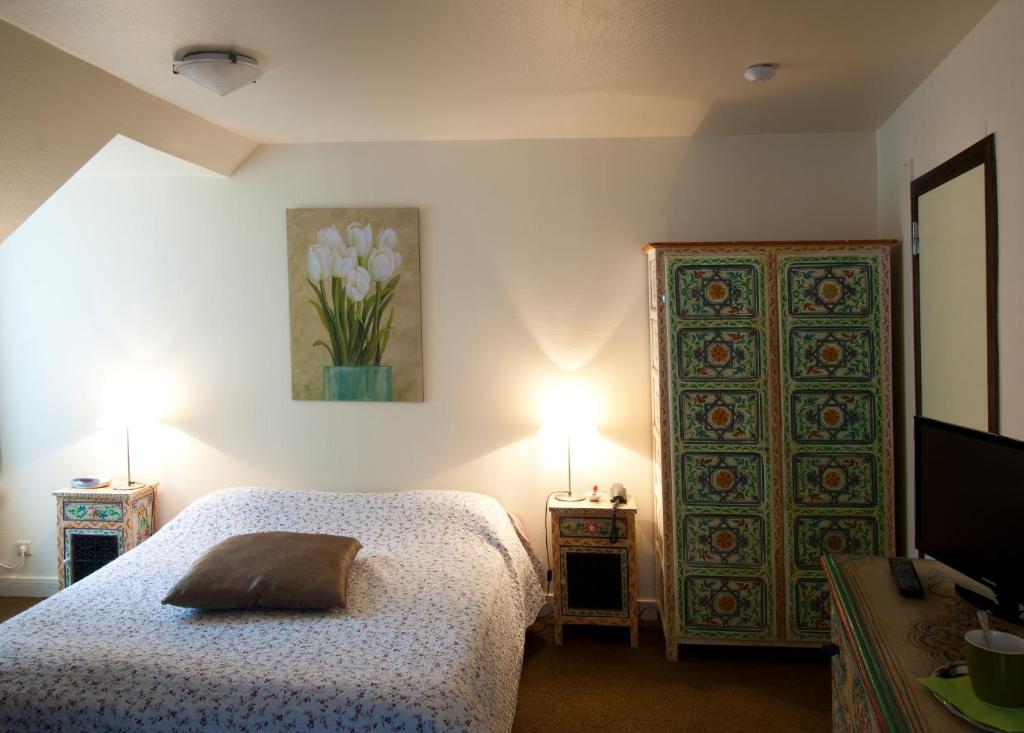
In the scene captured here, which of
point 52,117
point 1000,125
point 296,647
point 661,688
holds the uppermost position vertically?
point 52,117

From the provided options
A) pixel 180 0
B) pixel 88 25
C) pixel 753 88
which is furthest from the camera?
pixel 753 88

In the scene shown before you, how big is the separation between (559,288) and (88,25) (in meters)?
2.33

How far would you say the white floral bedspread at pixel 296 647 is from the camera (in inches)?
87.2

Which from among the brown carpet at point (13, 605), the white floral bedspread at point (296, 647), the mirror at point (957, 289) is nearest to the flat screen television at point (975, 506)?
the mirror at point (957, 289)

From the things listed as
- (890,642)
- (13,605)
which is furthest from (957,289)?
(13,605)

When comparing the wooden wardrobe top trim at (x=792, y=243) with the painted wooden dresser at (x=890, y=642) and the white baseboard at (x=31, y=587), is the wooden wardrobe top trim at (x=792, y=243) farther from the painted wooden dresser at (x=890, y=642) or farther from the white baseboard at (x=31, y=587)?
the white baseboard at (x=31, y=587)

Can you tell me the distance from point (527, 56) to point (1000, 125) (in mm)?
1540

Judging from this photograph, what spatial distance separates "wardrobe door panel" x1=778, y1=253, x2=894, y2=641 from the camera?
341 cm

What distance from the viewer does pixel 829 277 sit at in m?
3.43

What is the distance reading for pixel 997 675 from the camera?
137 cm

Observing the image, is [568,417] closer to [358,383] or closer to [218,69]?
[358,383]

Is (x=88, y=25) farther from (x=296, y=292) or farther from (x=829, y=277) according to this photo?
(x=829, y=277)

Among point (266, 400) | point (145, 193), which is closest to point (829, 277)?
point (266, 400)

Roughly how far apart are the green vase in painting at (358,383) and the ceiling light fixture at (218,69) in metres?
1.70
